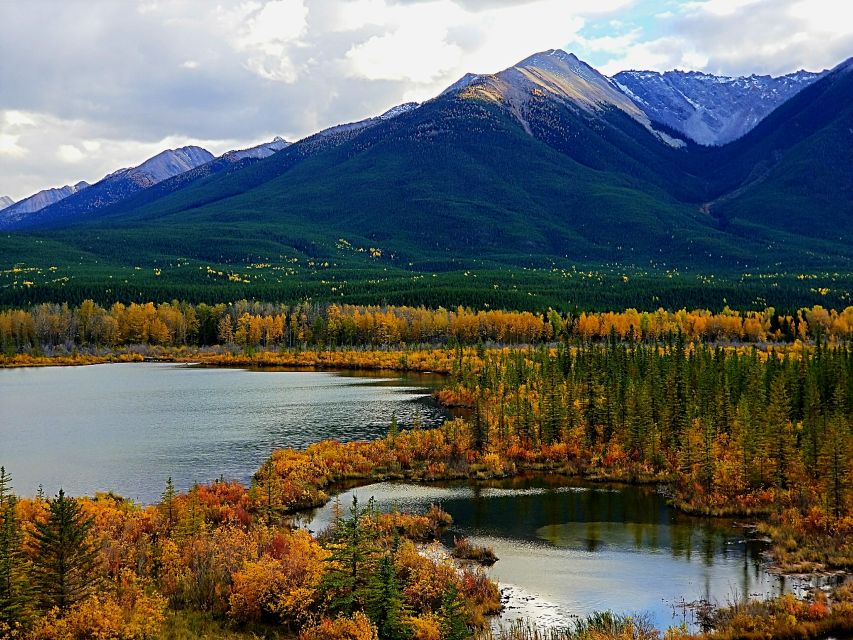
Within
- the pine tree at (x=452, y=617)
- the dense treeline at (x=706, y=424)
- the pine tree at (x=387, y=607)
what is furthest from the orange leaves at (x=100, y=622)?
the dense treeline at (x=706, y=424)

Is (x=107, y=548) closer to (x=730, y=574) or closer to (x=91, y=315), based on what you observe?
(x=730, y=574)

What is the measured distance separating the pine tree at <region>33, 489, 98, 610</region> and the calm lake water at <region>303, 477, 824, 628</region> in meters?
15.9

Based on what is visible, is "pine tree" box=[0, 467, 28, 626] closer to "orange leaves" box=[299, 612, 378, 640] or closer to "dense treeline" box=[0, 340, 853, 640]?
"dense treeline" box=[0, 340, 853, 640]

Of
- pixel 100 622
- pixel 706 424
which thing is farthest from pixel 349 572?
pixel 706 424

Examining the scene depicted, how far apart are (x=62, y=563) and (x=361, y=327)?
14645 centimetres

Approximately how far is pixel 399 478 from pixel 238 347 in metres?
121

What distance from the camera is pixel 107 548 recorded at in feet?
114

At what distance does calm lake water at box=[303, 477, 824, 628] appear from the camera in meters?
35.4

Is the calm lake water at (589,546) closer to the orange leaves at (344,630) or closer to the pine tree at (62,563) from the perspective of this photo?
the orange leaves at (344,630)

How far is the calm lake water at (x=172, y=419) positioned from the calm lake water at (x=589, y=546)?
16288 mm

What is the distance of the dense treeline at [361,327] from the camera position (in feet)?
553

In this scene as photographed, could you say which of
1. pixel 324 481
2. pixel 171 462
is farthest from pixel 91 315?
pixel 324 481

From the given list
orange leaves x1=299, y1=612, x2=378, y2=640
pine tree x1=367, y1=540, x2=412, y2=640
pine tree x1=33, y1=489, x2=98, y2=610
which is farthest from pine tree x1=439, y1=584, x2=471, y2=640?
pine tree x1=33, y1=489, x2=98, y2=610

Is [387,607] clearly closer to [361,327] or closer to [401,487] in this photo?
[401,487]
